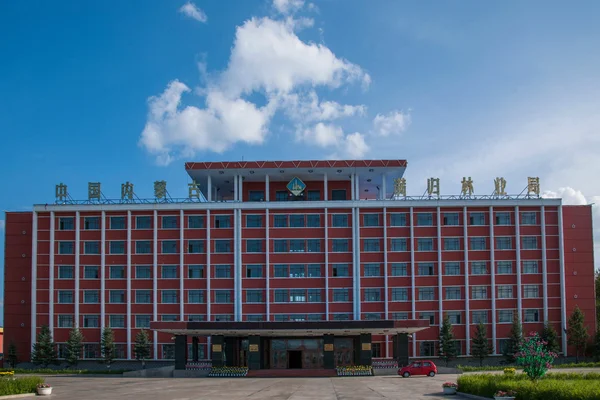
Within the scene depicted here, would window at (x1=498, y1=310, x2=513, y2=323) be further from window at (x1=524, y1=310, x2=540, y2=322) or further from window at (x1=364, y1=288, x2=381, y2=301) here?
window at (x1=364, y1=288, x2=381, y2=301)

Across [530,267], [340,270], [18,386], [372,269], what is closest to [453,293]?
[530,267]

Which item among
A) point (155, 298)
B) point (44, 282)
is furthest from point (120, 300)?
point (44, 282)

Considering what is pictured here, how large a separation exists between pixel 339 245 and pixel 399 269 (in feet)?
21.8

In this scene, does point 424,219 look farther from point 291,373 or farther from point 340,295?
point 291,373

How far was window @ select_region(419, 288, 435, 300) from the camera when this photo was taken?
72312 millimetres

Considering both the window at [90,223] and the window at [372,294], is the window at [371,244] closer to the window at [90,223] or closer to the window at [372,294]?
the window at [372,294]

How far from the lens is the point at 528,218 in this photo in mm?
73250

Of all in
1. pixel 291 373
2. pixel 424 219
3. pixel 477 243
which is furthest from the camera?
pixel 424 219

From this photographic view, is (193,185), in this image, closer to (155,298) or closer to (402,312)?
(155,298)

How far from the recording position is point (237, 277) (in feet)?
238

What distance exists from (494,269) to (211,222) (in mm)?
29446

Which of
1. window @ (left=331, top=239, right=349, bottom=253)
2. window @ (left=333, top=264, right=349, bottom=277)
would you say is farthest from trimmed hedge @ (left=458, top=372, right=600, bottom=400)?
window @ (left=331, top=239, right=349, bottom=253)

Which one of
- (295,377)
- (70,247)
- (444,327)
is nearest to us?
(295,377)

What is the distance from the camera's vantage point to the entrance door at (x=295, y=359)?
224 ft
